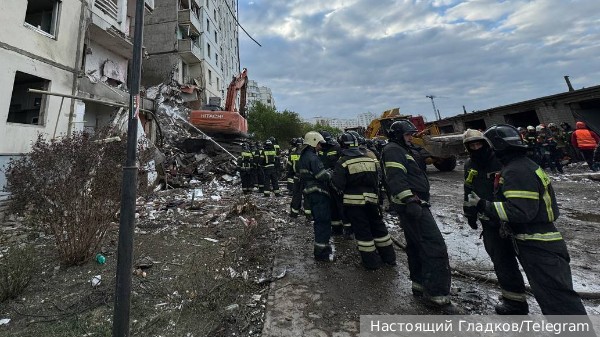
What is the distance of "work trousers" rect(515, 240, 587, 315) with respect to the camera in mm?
1877

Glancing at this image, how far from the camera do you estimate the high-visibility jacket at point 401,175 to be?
2.66m

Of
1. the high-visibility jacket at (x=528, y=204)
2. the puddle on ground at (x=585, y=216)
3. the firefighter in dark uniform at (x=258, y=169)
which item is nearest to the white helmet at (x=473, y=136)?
the high-visibility jacket at (x=528, y=204)

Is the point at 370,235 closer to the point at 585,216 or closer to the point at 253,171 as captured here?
the point at 585,216

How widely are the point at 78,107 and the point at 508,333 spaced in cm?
1134

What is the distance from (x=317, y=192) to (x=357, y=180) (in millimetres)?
719

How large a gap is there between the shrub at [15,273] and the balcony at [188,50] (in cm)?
2124

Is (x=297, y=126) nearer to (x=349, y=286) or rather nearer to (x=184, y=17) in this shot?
(x=184, y=17)

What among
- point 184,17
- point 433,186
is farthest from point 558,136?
point 184,17

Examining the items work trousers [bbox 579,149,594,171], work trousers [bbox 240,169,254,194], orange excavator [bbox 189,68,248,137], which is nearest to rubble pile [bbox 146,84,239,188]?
orange excavator [bbox 189,68,248,137]

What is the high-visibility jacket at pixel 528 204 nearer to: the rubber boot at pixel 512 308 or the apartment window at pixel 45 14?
the rubber boot at pixel 512 308

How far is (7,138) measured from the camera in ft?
21.7

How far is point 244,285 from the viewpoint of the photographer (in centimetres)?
310

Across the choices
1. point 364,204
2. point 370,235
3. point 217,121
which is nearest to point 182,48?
point 217,121

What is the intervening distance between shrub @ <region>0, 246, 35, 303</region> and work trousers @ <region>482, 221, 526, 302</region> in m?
4.82
